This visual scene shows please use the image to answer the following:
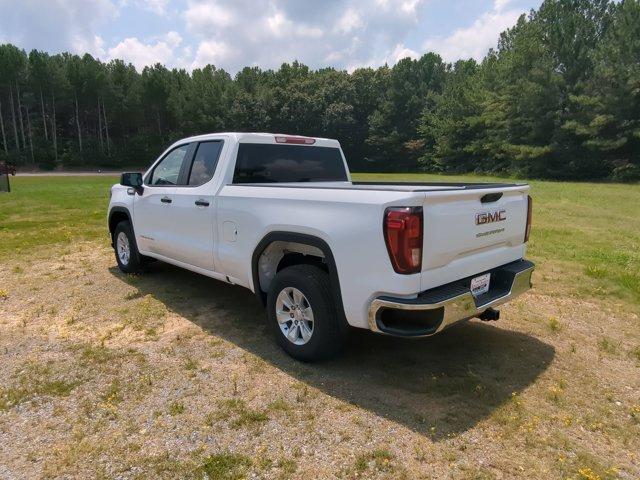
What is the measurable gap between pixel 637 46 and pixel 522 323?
119 ft

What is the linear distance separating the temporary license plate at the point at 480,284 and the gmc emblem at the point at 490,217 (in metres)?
0.44

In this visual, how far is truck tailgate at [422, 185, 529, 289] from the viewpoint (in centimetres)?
318

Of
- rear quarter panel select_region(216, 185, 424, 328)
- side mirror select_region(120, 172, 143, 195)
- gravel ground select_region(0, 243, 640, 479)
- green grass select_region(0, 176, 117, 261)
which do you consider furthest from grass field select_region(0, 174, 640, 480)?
green grass select_region(0, 176, 117, 261)

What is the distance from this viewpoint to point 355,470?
2.68 m

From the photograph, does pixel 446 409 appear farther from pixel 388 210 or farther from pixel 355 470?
pixel 388 210

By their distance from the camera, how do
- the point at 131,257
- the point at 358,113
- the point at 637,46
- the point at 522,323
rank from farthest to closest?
the point at 358,113 → the point at 637,46 → the point at 131,257 → the point at 522,323

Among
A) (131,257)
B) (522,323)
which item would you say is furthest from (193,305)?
(522,323)

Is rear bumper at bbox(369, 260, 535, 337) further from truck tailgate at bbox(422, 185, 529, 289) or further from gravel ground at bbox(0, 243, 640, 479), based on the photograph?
gravel ground at bbox(0, 243, 640, 479)

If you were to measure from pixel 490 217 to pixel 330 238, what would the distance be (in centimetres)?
128

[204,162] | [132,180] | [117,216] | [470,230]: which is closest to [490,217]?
[470,230]

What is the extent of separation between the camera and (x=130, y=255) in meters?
6.51

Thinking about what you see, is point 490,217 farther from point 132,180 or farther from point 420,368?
point 132,180

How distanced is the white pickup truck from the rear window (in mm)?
12

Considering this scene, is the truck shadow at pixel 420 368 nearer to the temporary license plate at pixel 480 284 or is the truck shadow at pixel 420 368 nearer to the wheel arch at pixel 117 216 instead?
the temporary license plate at pixel 480 284
